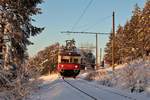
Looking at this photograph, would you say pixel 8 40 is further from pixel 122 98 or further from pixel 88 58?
pixel 88 58

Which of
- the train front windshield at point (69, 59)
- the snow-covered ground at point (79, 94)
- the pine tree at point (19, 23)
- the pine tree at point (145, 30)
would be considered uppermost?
the pine tree at point (145, 30)

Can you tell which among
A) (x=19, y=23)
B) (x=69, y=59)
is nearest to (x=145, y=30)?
(x=69, y=59)

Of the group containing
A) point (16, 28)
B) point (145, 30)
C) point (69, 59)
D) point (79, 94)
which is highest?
point (145, 30)

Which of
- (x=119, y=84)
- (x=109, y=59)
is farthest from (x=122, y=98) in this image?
(x=109, y=59)

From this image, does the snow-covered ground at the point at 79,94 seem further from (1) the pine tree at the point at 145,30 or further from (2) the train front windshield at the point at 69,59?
(1) the pine tree at the point at 145,30

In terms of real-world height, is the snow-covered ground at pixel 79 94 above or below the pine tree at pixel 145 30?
below

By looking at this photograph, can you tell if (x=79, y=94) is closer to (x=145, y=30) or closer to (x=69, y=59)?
(x=69, y=59)

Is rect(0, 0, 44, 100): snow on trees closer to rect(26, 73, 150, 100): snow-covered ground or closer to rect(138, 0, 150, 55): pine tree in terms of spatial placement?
rect(26, 73, 150, 100): snow-covered ground

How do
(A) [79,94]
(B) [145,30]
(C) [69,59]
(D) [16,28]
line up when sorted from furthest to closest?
(B) [145,30]
(C) [69,59]
(D) [16,28]
(A) [79,94]

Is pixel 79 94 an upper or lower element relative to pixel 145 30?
lower

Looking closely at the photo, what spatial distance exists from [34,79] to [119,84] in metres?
8.88

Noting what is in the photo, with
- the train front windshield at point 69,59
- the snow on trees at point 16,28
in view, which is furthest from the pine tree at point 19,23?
the train front windshield at point 69,59

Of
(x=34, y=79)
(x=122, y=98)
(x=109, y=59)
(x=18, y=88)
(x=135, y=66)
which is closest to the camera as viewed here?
(x=18, y=88)

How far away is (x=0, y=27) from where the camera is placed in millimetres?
23547
